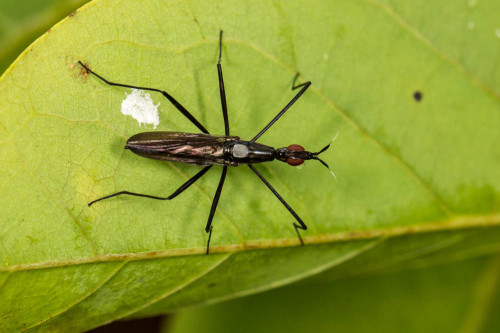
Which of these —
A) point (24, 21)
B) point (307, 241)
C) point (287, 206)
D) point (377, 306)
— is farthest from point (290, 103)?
point (24, 21)

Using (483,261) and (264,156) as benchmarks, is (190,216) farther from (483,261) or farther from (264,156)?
(483,261)

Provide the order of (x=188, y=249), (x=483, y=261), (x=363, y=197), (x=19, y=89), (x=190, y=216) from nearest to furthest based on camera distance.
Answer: (x=19, y=89)
(x=188, y=249)
(x=190, y=216)
(x=363, y=197)
(x=483, y=261)

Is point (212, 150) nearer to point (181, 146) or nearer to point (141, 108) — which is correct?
point (181, 146)

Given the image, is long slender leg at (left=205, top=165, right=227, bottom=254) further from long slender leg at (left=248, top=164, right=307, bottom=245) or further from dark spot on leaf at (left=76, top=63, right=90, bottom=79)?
dark spot on leaf at (left=76, top=63, right=90, bottom=79)

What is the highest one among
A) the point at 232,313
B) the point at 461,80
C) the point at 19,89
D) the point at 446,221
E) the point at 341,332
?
the point at 461,80

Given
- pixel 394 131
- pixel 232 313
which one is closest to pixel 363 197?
pixel 394 131

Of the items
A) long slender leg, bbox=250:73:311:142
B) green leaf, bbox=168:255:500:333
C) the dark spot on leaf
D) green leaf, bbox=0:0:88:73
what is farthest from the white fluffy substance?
green leaf, bbox=168:255:500:333
